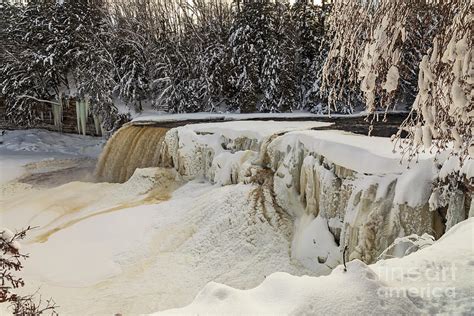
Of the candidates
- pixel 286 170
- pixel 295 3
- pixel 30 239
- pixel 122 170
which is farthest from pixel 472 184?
pixel 295 3

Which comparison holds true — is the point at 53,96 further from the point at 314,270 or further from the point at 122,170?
the point at 314,270

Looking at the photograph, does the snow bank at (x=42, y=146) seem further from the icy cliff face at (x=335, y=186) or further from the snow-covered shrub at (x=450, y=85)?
the snow-covered shrub at (x=450, y=85)

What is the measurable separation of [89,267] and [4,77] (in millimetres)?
16576

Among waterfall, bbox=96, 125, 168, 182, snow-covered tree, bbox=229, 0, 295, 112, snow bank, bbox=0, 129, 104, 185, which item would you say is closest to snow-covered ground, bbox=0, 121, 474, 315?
waterfall, bbox=96, 125, 168, 182

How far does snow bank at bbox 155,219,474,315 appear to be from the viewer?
188 cm

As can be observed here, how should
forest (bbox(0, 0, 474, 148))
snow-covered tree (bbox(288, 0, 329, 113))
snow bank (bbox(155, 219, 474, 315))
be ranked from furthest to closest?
snow-covered tree (bbox(288, 0, 329, 113))
forest (bbox(0, 0, 474, 148))
snow bank (bbox(155, 219, 474, 315))

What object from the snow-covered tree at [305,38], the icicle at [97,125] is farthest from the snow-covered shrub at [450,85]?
the icicle at [97,125]

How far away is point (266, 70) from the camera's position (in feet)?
58.8

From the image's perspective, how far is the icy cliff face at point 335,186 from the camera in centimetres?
388

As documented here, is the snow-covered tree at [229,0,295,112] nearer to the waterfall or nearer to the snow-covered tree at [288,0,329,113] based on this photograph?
the snow-covered tree at [288,0,329,113]

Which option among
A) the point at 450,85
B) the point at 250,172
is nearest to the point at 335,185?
the point at 250,172

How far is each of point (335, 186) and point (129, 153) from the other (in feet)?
25.0

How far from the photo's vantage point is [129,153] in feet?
36.6

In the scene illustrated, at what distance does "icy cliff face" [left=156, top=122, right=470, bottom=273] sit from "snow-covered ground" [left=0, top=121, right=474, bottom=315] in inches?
0.6
